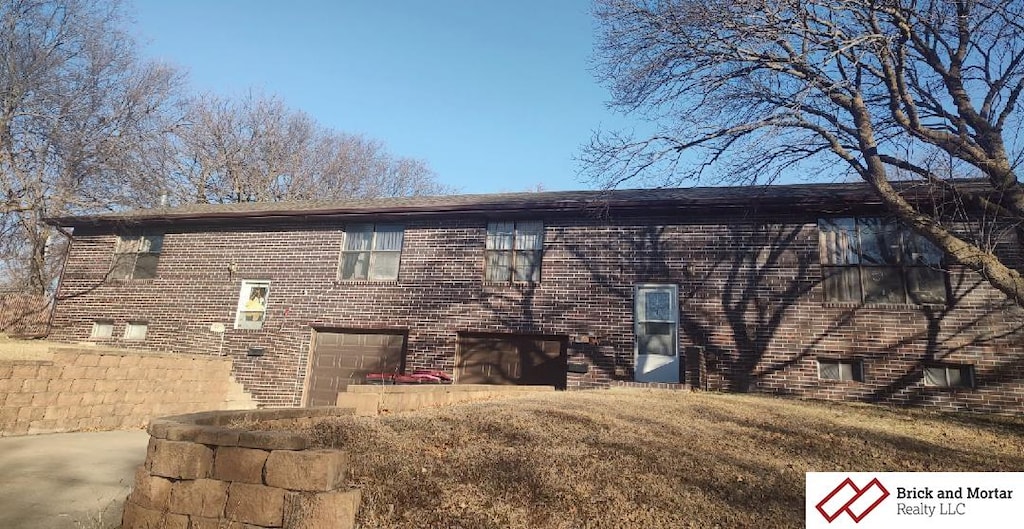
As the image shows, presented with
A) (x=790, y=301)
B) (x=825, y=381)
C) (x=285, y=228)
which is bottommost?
(x=825, y=381)

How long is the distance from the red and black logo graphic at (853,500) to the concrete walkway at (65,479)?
211 inches

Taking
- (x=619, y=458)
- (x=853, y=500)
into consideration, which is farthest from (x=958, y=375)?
(x=619, y=458)

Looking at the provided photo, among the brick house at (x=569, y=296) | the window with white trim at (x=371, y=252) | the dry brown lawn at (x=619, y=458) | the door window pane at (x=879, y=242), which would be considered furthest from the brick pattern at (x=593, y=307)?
the dry brown lawn at (x=619, y=458)

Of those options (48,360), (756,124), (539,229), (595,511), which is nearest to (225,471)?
(595,511)

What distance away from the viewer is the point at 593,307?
40.9 ft

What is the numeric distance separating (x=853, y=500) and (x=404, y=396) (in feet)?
16.4

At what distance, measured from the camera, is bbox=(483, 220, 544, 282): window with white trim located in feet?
43.4

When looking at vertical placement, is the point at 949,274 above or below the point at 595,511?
above

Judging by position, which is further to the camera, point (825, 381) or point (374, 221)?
point (374, 221)

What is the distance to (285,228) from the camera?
15.1 m

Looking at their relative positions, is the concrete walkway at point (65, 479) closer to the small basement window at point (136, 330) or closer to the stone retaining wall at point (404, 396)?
the stone retaining wall at point (404, 396)

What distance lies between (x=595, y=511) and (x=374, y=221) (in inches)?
475

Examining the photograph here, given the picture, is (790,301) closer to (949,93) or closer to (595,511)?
(949,93)

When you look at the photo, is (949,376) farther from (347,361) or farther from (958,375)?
(347,361)
